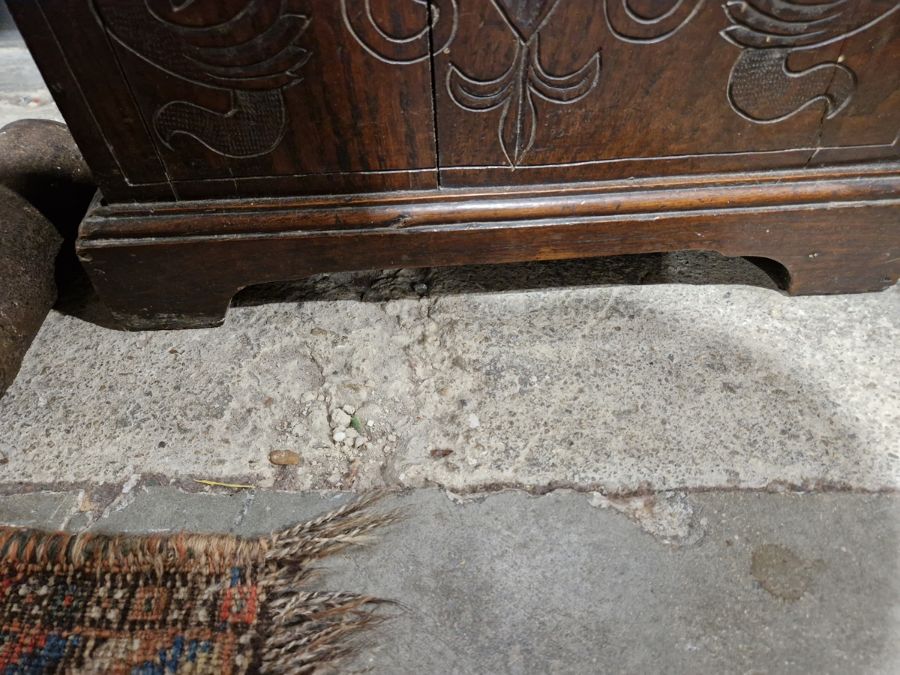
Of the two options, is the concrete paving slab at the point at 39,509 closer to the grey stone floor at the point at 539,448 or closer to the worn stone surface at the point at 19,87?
Answer: the grey stone floor at the point at 539,448

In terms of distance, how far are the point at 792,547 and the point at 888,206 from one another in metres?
0.83

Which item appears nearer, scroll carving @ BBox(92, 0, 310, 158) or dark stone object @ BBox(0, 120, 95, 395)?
scroll carving @ BBox(92, 0, 310, 158)

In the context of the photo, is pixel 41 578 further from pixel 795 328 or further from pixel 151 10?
pixel 795 328

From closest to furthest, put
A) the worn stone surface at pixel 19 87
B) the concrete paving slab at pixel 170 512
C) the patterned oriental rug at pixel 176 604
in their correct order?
the patterned oriental rug at pixel 176 604
the concrete paving slab at pixel 170 512
the worn stone surface at pixel 19 87

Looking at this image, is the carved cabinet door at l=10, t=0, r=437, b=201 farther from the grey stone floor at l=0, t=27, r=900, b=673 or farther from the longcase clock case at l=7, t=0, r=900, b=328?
the grey stone floor at l=0, t=27, r=900, b=673

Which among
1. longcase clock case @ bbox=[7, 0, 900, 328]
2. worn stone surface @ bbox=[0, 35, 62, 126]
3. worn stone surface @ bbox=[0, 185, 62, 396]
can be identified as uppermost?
longcase clock case @ bbox=[7, 0, 900, 328]

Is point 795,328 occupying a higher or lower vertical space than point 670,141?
lower

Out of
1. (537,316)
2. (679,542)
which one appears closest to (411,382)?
(537,316)

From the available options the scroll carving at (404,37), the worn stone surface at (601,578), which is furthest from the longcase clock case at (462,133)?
the worn stone surface at (601,578)

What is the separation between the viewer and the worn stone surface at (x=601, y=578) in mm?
1165

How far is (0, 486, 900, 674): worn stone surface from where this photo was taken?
1165 mm

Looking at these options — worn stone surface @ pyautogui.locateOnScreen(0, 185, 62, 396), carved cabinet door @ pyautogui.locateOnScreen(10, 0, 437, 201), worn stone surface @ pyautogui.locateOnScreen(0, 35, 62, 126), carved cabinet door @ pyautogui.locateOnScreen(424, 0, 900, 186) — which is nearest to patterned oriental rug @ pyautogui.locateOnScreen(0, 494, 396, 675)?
worn stone surface @ pyautogui.locateOnScreen(0, 185, 62, 396)

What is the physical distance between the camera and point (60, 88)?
1.28m

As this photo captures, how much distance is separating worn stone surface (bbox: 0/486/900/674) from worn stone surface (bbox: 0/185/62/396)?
1.37 ft
